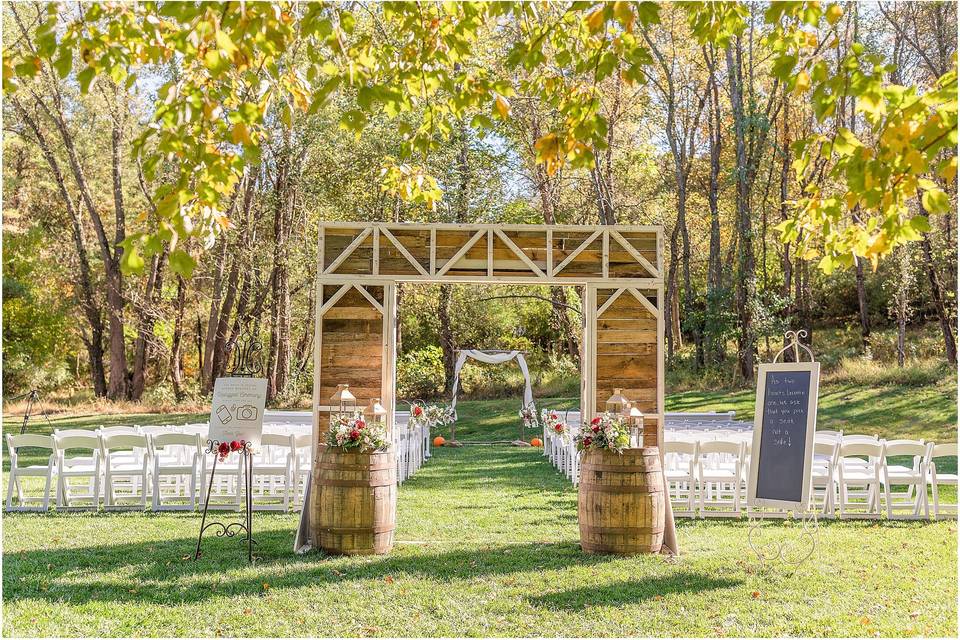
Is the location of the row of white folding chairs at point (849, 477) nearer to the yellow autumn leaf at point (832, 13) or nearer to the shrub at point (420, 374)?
the yellow autumn leaf at point (832, 13)

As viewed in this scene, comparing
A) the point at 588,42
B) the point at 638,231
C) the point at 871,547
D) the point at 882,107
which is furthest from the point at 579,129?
the point at 871,547

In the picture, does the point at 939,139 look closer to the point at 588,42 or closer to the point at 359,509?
the point at 588,42

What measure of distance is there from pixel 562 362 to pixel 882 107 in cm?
2429

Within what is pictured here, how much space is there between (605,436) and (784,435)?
1478mm

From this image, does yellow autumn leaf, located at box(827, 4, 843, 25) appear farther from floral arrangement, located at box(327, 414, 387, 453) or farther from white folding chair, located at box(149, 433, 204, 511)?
white folding chair, located at box(149, 433, 204, 511)

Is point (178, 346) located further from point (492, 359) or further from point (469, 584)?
point (469, 584)

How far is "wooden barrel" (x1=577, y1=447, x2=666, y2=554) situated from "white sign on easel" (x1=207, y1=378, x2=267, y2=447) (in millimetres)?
2928

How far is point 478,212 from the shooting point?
1117 inches

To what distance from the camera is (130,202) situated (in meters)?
30.6

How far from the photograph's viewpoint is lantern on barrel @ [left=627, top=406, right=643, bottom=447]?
7.86 m

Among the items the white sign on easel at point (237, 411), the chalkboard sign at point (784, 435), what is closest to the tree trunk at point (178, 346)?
the white sign on easel at point (237, 411)

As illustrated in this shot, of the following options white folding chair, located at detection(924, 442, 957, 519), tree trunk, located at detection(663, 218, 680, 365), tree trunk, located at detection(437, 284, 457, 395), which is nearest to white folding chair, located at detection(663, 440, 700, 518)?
white folding chair, located at detection(924, 442, 957, 519)

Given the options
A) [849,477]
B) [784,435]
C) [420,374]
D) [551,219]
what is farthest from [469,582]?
[420,374]

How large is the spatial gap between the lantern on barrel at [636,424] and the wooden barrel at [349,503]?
238cm
